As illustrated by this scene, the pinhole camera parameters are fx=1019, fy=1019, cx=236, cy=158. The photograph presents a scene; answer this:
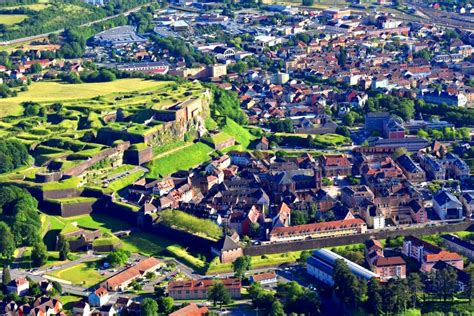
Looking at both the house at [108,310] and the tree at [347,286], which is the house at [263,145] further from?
the house at [108,310]

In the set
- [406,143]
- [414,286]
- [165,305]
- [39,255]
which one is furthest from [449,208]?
[39,255]

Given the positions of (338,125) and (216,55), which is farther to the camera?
(216,55)

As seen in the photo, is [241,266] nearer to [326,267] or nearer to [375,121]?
[326,267]

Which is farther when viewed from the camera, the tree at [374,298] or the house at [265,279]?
the house at [265,279]

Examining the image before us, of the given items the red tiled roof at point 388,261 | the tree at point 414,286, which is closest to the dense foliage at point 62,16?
the red tiled roof at point 388,261

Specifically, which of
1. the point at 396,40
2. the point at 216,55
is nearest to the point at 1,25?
the point at 216,55

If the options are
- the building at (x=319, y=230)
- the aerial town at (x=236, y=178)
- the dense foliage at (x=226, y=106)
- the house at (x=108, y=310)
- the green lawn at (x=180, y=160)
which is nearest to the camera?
the house at (x=108, y=310)

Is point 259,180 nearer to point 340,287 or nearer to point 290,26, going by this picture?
point 340,287
